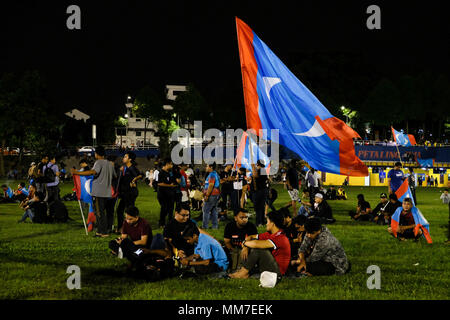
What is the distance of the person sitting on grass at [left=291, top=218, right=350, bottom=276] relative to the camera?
9.39 metres

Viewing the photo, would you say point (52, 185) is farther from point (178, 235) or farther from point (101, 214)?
point (178, 235)

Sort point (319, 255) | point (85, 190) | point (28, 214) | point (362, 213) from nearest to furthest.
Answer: point (319, 255) → point (85, 190) → point (28, 214) → point (362, 213)

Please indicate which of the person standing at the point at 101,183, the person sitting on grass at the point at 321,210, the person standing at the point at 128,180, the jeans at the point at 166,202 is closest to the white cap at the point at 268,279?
the person standing at the point at 101,183

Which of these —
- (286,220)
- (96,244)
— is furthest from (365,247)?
(96,244)

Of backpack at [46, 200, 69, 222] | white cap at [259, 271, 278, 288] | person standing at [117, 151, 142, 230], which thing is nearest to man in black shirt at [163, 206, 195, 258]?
white cap at [259, 271, 278, 288]

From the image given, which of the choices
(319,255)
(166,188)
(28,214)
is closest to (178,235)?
(319,255)

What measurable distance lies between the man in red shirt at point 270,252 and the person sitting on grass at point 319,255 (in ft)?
1.21

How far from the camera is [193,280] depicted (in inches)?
357

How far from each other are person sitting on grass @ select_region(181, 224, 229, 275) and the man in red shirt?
1.42 feet

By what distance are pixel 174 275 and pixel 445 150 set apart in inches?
1947

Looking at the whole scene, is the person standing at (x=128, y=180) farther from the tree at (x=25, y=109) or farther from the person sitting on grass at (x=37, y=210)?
the tree at (x=25, y=109)

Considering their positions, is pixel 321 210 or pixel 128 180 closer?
pixel 128 180

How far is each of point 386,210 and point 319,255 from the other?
8.52 meters

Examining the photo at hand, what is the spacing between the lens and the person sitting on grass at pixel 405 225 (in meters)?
13.8
